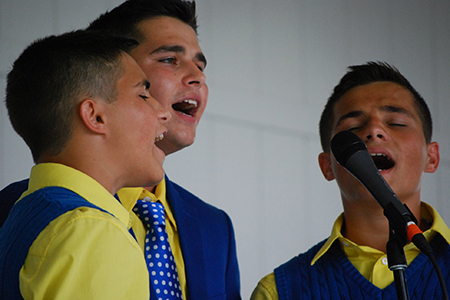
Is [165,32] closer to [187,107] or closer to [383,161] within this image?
[187,107]

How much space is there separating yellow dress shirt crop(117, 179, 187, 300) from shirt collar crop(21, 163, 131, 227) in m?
0.34

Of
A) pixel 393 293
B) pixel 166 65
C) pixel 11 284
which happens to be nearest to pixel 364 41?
pixel 166 65

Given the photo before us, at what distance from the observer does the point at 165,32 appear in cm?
165

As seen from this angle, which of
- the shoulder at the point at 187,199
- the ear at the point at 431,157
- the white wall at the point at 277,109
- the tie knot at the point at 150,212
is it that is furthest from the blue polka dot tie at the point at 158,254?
the white wall at the point at 277,109

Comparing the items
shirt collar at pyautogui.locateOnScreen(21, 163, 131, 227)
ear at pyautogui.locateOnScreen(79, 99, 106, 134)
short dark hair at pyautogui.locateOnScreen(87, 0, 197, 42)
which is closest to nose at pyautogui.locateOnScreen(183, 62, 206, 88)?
short dark hair at pyautogui.locateOnScreen(87, 0, 197, 42)

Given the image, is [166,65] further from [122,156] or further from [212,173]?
[212,173]

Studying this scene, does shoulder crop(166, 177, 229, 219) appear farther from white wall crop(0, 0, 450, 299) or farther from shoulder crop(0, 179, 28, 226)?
white wall crop(0, 0, 450, 299)

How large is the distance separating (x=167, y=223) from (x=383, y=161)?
61cm

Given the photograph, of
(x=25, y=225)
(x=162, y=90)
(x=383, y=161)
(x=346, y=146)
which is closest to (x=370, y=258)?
(x=383, y=161)

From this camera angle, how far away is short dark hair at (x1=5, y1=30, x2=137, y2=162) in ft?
3.54

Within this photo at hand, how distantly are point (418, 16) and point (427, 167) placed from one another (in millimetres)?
1940

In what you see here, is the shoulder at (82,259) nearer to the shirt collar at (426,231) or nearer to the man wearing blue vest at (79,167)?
the man wearing blue vest at (79,167)

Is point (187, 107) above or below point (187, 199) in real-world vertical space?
above

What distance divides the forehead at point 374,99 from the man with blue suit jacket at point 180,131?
16.5 inches
